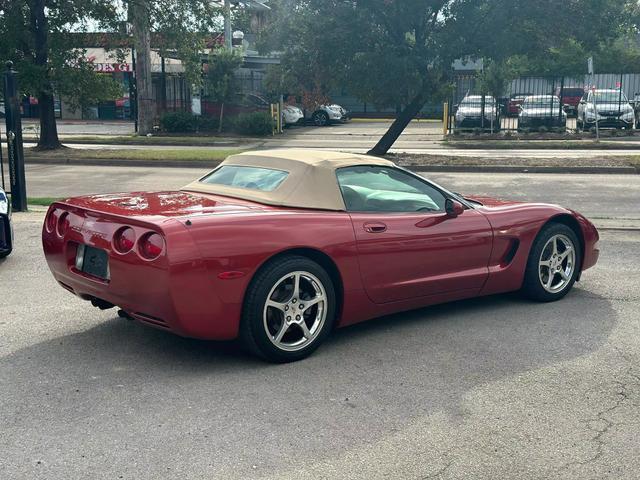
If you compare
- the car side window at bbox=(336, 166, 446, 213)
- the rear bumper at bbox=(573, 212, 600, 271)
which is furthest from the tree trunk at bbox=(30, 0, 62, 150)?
the rear bumper at bbox=(573, 212, 600, 271)

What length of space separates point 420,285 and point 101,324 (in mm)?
2321

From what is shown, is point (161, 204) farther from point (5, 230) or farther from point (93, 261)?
point (5, 230)

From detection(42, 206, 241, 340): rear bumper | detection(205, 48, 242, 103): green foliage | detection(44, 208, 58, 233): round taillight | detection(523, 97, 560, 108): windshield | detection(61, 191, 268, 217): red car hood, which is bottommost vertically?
detection(42, 206, 241, 340): rear bumper

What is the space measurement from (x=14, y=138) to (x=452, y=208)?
7.46 metres

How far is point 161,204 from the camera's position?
206 inches

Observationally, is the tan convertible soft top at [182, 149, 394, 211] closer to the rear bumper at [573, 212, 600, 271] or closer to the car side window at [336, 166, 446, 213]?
the car side window at [336, 166, 446, 213]

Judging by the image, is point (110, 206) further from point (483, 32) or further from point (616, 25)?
point (616, 25)

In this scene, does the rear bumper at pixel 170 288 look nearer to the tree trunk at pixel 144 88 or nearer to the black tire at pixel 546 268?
the black tire at pixel 546 268

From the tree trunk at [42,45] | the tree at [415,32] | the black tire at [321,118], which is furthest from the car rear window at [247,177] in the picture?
the black tire at [321,118]

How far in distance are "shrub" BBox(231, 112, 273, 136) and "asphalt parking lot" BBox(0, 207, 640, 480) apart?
27174 mm

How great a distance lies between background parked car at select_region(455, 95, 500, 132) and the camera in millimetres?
31844

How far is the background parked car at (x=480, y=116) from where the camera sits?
31844 mm

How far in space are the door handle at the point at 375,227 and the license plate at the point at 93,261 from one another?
5.55 ft

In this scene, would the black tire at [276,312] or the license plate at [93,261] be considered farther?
the license plate at [93,261]
